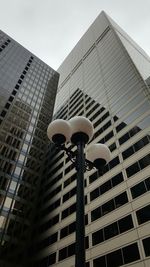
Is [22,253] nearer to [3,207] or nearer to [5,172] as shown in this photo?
[3,207]

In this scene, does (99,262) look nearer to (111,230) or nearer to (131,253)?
(111,230)

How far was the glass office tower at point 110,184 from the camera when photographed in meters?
24.0

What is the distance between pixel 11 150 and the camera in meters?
50.5

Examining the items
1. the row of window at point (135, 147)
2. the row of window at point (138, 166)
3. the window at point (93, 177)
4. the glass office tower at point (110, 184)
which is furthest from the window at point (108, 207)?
the row of window at point (135, 147)

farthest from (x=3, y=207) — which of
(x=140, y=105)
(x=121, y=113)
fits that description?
(x=140, y=105)

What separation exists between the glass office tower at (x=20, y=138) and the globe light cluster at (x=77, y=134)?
34452 millimetres

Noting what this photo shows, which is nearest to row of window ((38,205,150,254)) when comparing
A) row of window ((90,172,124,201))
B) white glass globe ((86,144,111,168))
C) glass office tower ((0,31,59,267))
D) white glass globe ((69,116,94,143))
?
row of window ((90,172,124,201))

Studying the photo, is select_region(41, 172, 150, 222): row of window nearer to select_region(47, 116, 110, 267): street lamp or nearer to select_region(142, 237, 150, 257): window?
select_region(142, 237, 150, 257): window

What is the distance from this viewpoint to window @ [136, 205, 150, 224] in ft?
74.6

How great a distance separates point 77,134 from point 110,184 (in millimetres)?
23743

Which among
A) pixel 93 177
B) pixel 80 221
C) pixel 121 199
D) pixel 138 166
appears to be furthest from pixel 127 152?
pixel 80 221

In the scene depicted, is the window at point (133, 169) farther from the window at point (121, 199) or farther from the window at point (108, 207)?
the window at point (108, 207)

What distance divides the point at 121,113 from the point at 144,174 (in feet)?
43.4

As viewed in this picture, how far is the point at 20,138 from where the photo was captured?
181 feet
